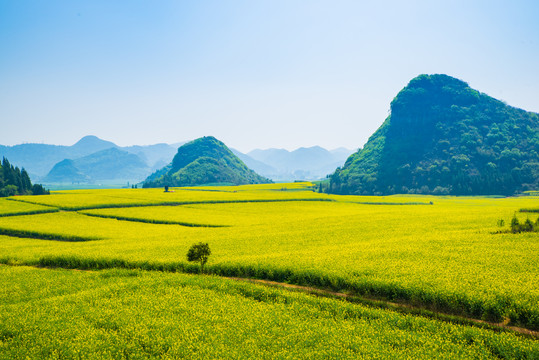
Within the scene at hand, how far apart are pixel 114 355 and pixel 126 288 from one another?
29.7 ft

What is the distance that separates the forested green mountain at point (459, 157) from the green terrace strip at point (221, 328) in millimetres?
145724

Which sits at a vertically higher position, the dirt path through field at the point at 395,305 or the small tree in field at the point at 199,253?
the small tree in field at the point at 199,253

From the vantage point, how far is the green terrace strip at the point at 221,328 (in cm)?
1393

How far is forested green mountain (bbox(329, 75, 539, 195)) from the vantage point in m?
144

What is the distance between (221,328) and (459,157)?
175m

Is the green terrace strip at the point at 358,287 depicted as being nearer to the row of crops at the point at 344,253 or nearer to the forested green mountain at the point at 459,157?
the row of crops at the point at 344,253

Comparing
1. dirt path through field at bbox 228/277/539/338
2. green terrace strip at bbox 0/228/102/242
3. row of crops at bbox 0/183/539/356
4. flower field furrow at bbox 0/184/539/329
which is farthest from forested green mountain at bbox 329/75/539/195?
green terrace strip at bbox 0/228/102/242

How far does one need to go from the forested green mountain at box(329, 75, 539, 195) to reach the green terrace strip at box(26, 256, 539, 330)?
5589 inches

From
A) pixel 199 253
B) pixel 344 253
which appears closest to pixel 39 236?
pixel 199 253

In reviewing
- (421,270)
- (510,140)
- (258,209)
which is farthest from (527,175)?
(421,270)

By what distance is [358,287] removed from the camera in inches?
822

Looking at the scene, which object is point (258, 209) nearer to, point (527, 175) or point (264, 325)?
point (264, 325)

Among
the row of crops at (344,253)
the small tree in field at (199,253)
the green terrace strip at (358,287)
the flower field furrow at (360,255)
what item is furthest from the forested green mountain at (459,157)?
the small tree in field at (199,253)

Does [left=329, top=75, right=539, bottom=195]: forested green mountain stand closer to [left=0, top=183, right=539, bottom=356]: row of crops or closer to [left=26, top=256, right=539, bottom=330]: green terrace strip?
[left=0, top=183, right=539, bottom=356]: row of crops
